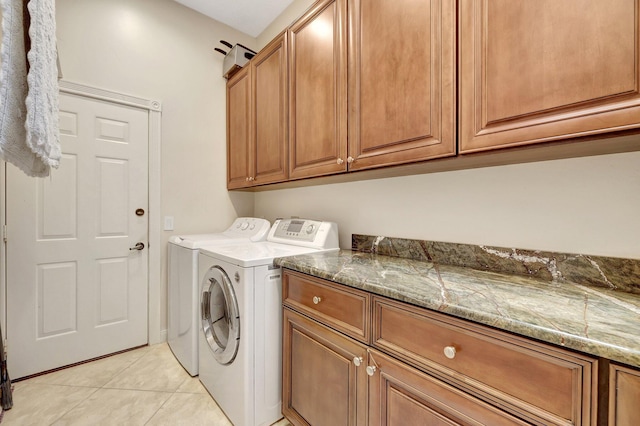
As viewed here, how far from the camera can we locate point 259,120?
2.09 metres

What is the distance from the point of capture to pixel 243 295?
4.29 feet

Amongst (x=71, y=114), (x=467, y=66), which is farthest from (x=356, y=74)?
(x=71, y=114)

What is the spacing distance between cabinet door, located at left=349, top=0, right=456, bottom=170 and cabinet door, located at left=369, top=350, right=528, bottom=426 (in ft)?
2.66

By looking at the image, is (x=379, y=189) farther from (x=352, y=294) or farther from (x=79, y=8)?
(x=79, y=8)

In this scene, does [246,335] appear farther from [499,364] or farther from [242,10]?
[242,10]

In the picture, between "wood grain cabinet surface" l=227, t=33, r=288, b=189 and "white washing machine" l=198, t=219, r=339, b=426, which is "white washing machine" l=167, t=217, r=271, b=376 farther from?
"wood grain cabinet surface" l=227, t=33, r=288, b=189

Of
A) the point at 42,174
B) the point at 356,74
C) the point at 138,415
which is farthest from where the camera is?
the point at 138,415

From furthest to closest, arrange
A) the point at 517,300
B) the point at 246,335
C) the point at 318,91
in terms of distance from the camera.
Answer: the point at 318,91 < the point at 246,335 < the point at 517,300

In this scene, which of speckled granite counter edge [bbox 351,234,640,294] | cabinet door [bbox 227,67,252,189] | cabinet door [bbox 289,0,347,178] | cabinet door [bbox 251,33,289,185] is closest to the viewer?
speckled granite counter edge [bbox 351,234,640,294]

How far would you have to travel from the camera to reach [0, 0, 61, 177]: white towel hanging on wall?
581mm

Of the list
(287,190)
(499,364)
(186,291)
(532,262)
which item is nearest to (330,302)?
(499,364)

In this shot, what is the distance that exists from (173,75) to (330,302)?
237 centimetres

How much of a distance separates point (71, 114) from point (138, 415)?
2022 millimetres

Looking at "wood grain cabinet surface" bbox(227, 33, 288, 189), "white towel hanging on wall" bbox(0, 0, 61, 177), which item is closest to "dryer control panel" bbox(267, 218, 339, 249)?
"wood grain cabinet surface" bbox(227, 33, 288, 189)
